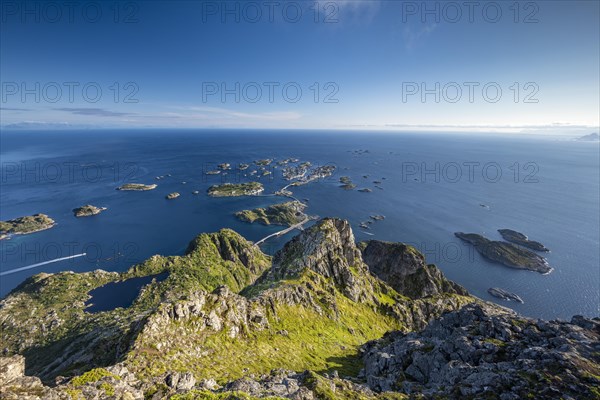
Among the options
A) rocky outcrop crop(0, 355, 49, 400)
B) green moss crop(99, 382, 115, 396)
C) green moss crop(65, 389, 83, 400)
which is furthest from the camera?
green moss crop(99, 382, 115, 396)

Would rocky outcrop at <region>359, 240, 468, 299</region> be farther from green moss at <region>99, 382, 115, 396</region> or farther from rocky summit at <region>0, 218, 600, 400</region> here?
green moss at <region>99, 382, 115, 396</region>

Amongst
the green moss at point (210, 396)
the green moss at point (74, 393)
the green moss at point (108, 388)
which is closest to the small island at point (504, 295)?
the green moss at point (210, 396)

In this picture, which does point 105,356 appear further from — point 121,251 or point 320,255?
point 121,251

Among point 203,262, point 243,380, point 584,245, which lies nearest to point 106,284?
point 203,262

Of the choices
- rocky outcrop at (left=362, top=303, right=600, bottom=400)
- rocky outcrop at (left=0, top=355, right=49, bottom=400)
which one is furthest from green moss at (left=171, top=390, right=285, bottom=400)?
rocky outcrop at (left=362, top=303, right=600, bottom=400)

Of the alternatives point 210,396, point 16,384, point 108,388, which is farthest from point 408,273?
point 16,384

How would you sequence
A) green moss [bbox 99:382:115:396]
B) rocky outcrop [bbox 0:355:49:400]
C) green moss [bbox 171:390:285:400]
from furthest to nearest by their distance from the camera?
green moss [bbox 171:390:285:400], green moss [bbox 99:382:115:396], rocky outcrop [bbox 0:355:49:400]
